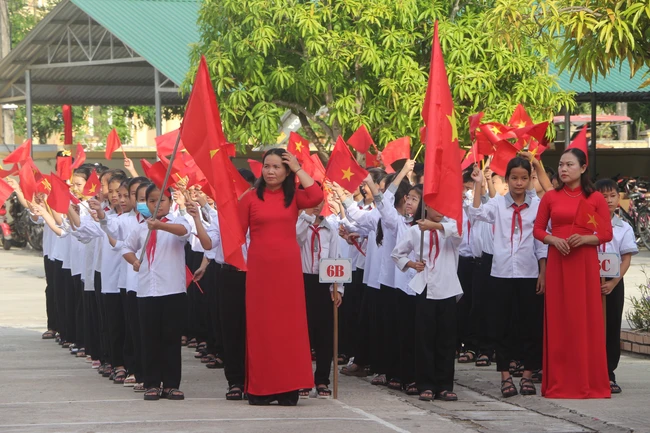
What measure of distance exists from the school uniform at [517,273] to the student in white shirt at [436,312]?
1.65ft

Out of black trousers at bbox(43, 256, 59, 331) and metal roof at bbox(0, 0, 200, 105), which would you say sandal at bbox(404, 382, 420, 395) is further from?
metal roof at bbox(0, 0, 200, 105)

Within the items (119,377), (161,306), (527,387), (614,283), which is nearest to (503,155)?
(614,283)

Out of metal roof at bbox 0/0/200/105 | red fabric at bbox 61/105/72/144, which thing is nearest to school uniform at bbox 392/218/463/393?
metal roof at bbox 0/0/200/105

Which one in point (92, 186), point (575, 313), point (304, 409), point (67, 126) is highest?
point (67, 126)

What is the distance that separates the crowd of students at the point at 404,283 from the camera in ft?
29.4

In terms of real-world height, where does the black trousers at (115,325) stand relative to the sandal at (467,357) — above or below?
above

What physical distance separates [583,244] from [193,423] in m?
3.15

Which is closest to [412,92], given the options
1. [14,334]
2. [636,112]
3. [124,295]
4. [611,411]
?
[14,334]

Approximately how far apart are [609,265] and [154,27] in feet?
55.7

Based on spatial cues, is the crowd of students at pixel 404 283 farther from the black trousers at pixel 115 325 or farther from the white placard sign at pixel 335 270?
the white placard sign at pixel 335 270

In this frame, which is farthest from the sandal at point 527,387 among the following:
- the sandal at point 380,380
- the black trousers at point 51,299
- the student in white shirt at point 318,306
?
the black trousers at point 51,299

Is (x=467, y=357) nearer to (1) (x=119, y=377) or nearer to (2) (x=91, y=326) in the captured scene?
(1) (x=119, y=377)

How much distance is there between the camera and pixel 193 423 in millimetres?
7777

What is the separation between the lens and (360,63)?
18.3 metres
